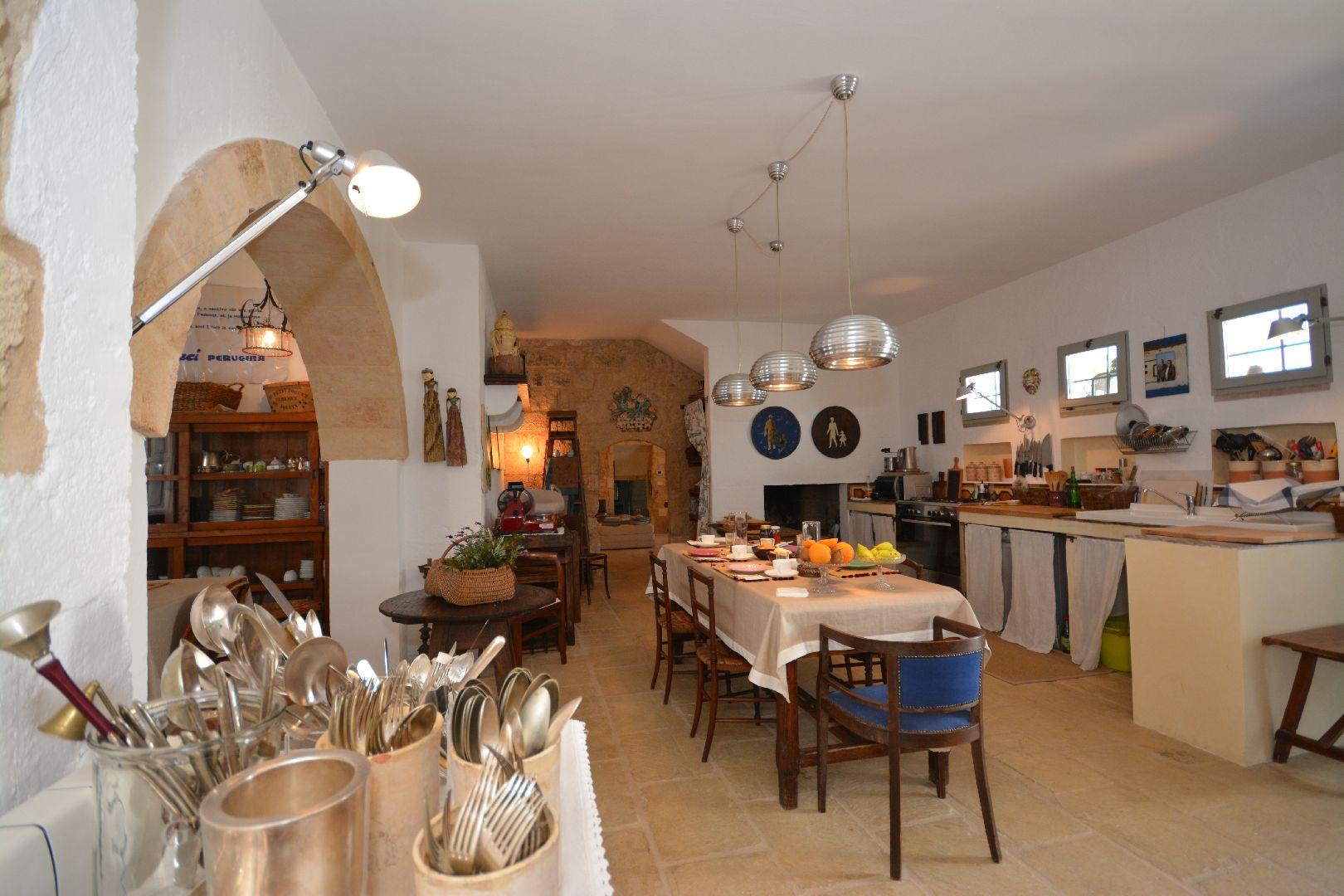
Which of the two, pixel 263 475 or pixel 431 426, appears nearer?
pixel 431 426

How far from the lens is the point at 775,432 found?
7.98 meters

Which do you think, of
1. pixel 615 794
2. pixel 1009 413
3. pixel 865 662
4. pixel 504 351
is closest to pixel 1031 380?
pixel 1009 413

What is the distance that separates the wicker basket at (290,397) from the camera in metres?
5.09

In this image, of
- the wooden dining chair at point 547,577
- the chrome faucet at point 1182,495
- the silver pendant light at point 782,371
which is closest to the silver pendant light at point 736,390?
the silver pendant light at point 782,371

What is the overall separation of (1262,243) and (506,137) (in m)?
4.83

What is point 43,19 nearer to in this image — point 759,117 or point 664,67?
point 664,67

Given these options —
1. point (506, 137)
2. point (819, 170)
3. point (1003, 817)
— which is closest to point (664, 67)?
point (506, 137)

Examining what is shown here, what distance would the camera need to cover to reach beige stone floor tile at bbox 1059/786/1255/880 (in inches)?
90.6

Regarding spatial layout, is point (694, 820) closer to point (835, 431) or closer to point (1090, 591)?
point (1090, 591)

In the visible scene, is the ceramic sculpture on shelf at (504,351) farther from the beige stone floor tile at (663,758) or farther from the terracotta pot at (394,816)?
the terracotta pot at (394,816)

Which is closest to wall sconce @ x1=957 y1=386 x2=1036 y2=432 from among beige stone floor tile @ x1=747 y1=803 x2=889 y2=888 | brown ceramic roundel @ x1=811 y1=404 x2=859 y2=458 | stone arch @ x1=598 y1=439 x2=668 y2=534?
brown ceramic roundel @ x1=811 y1=404 x2=859 y2=458

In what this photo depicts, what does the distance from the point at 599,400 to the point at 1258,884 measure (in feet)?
28.0

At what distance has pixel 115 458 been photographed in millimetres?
776

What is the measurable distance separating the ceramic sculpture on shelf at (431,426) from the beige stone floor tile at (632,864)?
302 centimetres
